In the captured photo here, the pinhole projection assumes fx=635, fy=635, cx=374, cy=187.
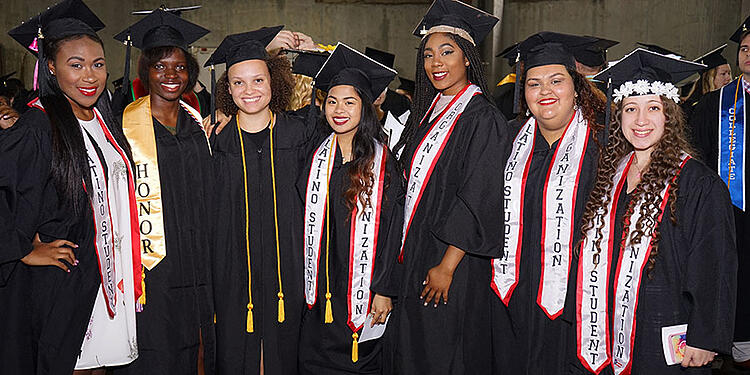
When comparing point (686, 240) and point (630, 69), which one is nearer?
point (686, 240)

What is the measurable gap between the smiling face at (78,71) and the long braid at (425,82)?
4.77 feet

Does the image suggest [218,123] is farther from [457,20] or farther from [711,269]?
[711,269]

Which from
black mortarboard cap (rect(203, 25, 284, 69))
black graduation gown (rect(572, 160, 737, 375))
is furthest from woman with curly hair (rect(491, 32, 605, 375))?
black mortarboard cap (rect(203, 25, 284, 69))

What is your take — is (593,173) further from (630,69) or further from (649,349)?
(649,349)

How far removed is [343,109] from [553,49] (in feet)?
3.33

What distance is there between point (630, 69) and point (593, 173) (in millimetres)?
452

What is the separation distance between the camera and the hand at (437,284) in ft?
9.40

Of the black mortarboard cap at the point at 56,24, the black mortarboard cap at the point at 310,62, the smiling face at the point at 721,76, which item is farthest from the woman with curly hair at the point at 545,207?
the smiling face at the point at 721,76

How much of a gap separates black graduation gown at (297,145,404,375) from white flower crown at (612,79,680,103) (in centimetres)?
111

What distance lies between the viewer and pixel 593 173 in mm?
2707

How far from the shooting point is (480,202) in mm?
2805

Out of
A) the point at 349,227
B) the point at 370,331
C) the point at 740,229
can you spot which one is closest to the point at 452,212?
the point at 349,227

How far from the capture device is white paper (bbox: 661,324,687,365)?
239cm

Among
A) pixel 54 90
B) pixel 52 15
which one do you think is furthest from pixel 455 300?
pixel 52 15
